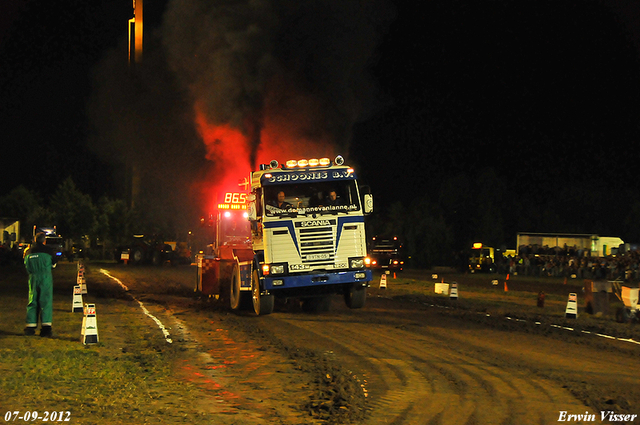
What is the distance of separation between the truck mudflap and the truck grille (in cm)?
33

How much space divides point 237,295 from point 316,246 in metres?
3.26

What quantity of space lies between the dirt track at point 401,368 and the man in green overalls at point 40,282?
106 inches

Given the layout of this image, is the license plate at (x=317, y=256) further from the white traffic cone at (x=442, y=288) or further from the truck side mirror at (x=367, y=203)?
the white traffic cone at (x=442, y=288)

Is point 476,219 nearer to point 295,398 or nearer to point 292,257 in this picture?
point 292,257

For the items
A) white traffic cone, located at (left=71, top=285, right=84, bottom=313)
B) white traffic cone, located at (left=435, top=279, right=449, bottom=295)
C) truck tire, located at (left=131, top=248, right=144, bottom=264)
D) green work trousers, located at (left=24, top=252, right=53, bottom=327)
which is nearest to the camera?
green work trousers, located at (left=24, top=252, right=53, bottom=327)

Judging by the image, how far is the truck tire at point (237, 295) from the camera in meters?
18.3

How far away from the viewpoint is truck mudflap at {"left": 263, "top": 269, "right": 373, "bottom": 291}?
16141 millimetres

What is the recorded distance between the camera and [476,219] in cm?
8362

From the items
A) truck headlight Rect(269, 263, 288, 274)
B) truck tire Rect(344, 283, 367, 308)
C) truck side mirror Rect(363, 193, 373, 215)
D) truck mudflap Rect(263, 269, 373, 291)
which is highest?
truck side mirror Rect(363, 193, 373, 215)

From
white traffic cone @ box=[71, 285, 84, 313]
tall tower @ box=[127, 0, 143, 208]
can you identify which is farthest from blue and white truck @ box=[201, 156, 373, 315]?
tall tower @ box=[127, 0, 143, 208]

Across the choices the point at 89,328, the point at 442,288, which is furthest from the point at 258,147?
the point at 89,328

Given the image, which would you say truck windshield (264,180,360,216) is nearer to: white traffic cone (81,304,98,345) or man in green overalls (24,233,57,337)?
white traffic cone (81,304,98,345)

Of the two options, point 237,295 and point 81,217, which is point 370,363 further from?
point 81,217

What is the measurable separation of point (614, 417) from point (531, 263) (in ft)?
126
